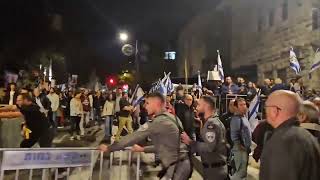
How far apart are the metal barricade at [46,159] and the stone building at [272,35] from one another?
15633 millimetres

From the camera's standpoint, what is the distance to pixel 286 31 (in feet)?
77.0

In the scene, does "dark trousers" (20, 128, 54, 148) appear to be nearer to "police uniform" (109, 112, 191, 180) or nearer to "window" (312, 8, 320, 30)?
"police uniform" (109, 112, 191, 180)

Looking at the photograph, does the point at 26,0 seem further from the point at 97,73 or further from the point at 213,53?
the point at 97,73

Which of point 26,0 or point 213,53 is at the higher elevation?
point 26,0

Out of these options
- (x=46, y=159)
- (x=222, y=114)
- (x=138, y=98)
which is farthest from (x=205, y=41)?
(x=46, y=159)

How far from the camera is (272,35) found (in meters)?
25.5

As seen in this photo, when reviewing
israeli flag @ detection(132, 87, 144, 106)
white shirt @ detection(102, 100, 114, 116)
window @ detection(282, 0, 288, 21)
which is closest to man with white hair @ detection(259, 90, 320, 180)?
israeli flag @ detection(132, 87, 144, 106)

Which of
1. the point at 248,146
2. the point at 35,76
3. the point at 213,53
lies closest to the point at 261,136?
the point at 248,146

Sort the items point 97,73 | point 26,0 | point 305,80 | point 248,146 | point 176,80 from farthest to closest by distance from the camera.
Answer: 1. point 97,73
2. point 176,80
3. point 26,0
4. point 305,80
5. point 248,146

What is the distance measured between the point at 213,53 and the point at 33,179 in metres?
33.8

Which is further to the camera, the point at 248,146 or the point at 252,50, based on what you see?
the point at 252,50

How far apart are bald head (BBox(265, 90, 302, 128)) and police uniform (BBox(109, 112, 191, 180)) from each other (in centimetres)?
220

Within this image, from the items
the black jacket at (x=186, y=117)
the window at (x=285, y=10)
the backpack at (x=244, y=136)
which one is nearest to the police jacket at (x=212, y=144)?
the backpack at (x=244, y=136)

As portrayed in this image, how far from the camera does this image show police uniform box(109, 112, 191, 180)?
577 cm
